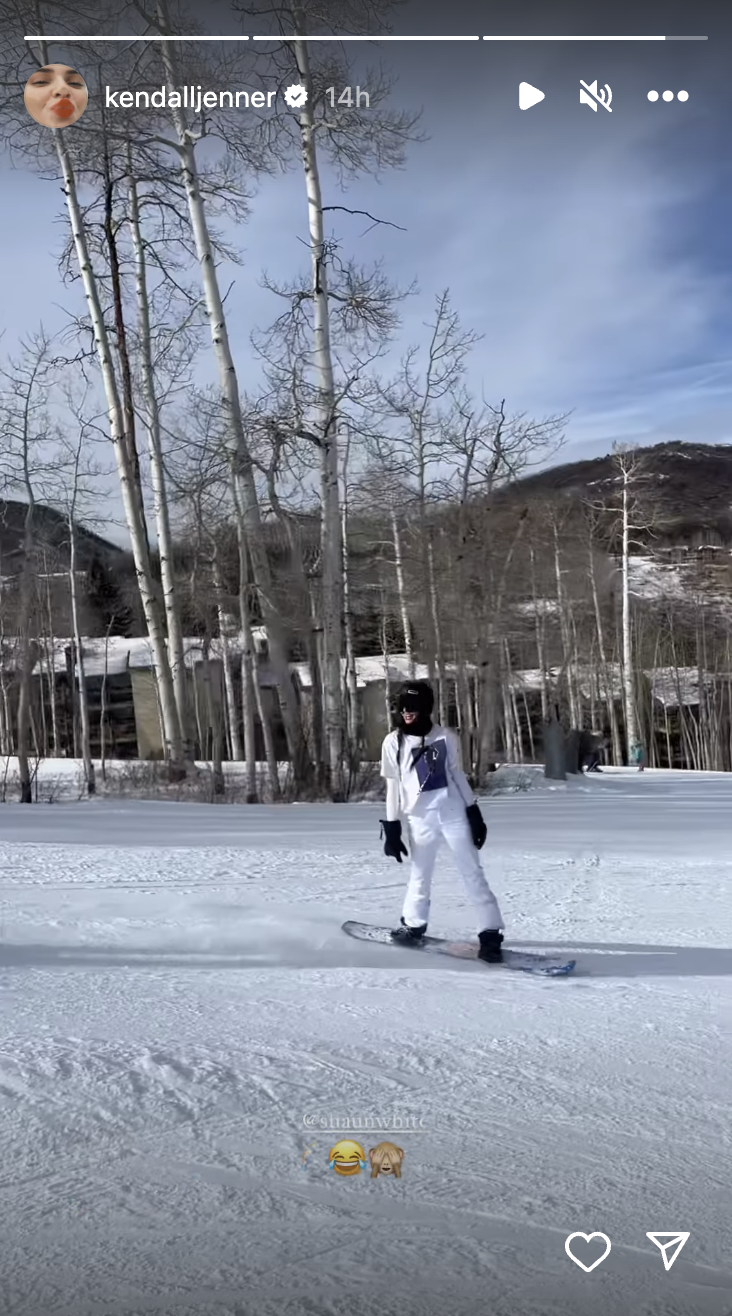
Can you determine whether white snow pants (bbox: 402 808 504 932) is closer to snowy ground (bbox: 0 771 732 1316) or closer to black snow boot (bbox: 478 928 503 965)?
black snow boot (bbox: 478 928 503 965)

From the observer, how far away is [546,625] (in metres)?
38.0

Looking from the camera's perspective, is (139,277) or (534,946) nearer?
(534,946)

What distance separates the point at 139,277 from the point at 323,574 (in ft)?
18.8

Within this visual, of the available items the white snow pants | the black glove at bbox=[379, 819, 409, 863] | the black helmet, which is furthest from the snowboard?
the black helmet

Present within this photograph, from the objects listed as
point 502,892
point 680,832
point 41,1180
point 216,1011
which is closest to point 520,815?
point 680,832

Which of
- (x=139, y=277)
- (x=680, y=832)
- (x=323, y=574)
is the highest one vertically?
(x=139, y=277)

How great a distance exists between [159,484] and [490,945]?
42.6ft

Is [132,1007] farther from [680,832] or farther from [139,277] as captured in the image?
[139,277]

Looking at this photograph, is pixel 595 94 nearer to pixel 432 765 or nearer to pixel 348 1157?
pixel 348 1157

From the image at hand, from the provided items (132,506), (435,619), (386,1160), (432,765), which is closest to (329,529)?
(132,506)

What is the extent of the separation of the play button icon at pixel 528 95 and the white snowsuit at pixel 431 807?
344 cm

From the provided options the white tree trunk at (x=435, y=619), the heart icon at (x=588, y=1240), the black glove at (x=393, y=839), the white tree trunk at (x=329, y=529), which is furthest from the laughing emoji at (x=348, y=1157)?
the white tree trunk at (x=435, y=619)
